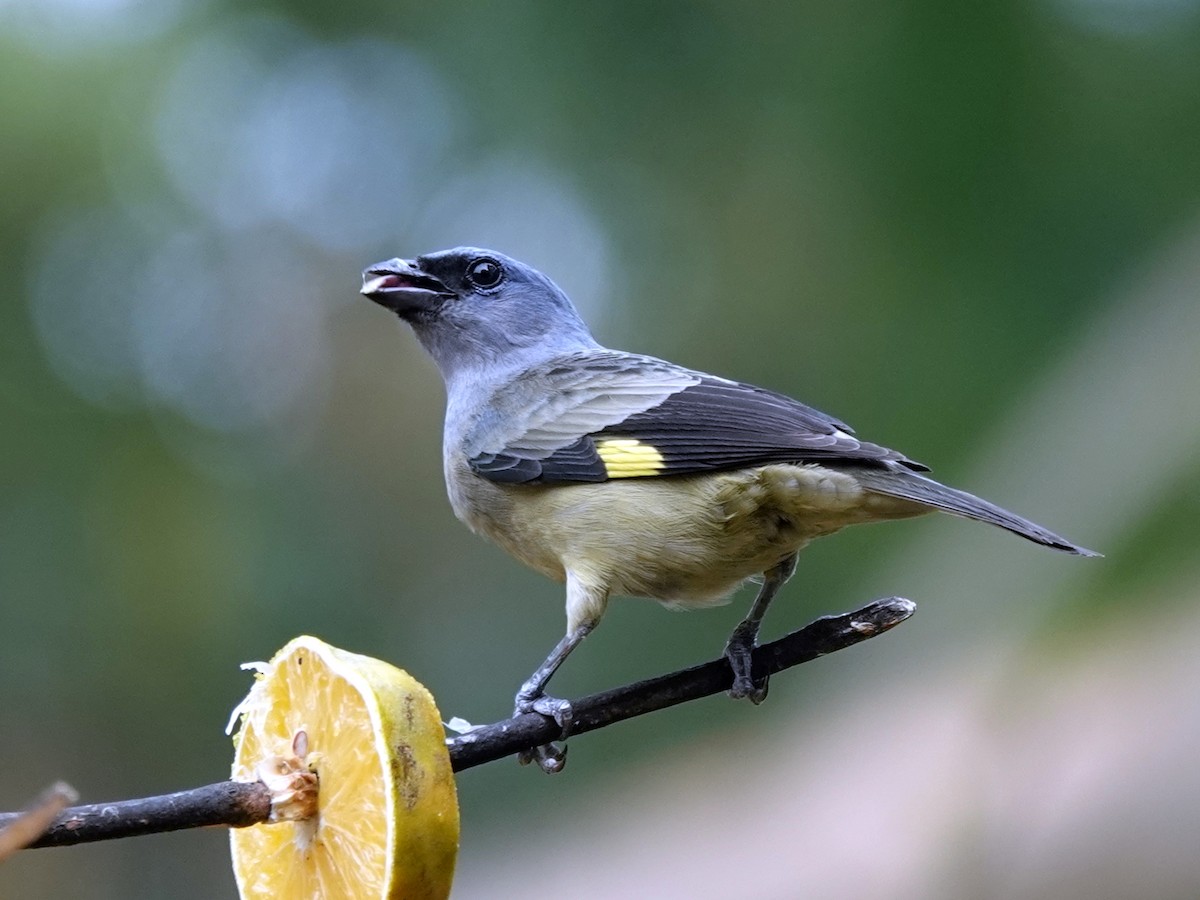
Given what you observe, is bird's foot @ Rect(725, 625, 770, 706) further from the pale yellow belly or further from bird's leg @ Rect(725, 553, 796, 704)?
the pale yellow belly

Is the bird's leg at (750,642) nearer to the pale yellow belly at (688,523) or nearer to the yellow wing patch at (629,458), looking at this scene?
the pale yellow belly at (688,523)

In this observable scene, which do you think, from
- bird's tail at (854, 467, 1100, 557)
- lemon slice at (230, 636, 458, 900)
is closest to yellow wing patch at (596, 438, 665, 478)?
bird's tail at (854, 467, 1100, 557)

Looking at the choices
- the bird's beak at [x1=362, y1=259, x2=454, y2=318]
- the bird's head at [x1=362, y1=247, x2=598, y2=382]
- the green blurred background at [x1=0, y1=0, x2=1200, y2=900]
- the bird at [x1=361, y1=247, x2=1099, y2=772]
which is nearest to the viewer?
the bird at [x1=361, y1=247, x2=1099, y2=772]

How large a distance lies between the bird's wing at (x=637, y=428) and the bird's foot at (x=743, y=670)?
405 mm

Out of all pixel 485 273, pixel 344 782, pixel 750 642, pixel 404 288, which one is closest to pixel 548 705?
pixel 750 642

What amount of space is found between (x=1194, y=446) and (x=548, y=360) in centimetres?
469

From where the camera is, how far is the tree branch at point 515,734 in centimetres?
149

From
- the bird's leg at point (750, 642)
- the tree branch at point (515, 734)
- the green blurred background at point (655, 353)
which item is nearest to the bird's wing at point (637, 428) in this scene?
the bird's leg at point (750, 642)

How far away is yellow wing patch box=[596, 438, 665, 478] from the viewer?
9.95ft

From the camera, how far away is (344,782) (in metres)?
1.81

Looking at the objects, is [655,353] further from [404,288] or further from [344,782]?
[344,782]

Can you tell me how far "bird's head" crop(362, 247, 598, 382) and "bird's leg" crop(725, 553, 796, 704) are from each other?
40.4 inches

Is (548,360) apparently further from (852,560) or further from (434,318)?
(852,560)

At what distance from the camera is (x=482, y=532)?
331 centimetres
